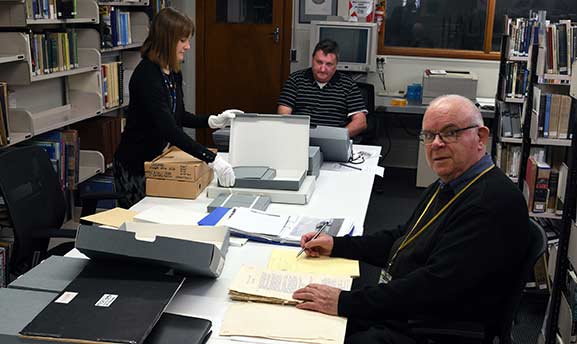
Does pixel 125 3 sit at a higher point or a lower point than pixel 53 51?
higher

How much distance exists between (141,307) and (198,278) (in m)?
0.36

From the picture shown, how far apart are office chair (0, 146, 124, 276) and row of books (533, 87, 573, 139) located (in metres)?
2.61

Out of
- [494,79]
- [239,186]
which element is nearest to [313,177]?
[239,186]

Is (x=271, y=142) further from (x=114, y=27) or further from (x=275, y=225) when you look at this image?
(x=114, y=27)

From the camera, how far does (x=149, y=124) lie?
3.13 meters

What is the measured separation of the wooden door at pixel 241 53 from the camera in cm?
611

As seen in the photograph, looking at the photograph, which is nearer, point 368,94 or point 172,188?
point 172,188

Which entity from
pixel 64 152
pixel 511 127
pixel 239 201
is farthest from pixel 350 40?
pixel 239 201

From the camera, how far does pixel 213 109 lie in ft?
20.9

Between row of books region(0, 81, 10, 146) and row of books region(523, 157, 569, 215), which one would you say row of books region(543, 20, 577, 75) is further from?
row of books region(0, 81, 10, 146)

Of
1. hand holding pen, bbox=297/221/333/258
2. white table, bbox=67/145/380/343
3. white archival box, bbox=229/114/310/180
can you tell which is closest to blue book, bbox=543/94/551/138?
white table, bbox=67/145/380/343

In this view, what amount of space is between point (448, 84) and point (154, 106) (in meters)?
3.11

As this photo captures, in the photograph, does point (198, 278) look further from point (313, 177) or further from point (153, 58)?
point (153, 58)

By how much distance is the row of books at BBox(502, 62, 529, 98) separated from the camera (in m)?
4.87
